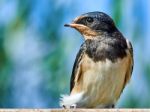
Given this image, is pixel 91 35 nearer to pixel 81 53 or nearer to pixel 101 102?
pixel 81 53


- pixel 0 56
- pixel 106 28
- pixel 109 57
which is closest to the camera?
pixel 109 57

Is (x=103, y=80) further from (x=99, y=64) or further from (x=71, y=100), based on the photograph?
(x=71, y=100)

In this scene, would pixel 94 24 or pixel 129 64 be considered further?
pixel 94 24

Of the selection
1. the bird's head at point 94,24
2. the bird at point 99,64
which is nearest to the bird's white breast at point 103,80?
the bird at point 99,64

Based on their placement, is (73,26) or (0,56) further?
(0,56)

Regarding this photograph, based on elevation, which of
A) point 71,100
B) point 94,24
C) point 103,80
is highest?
point 94,24

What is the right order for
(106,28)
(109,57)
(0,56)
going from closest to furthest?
(109,57)
(106,28)
(0,56)

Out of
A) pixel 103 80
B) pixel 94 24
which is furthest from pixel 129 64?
pixel 94 24

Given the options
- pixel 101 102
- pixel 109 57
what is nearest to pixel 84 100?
pixel 101 102
